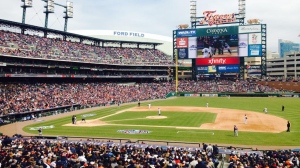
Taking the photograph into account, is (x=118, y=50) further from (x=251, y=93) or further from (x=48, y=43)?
(x=251, y=93)

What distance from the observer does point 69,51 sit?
79625 mm

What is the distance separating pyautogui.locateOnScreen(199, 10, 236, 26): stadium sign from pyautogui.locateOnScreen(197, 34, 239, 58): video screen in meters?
7.72

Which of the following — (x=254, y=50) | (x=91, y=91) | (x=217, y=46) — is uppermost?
(x=217, y=46)

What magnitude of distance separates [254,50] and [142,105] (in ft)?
148

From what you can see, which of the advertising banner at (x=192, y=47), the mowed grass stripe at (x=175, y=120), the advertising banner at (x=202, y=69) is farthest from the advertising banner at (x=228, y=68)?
the mowed grass stripe at (x=175, y=120)

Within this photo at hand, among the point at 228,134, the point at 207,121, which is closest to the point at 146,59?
the point at 207,121

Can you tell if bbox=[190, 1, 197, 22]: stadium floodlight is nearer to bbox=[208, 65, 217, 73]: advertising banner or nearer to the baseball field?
bbox=[208, 65, 217, 73]: advertising banner

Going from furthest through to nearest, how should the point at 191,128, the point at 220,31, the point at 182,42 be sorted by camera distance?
the point at 182,42
the point at 220,31
the point at 191,128

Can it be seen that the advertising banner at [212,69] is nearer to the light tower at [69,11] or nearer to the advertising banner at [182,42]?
the advertising banner at [182,42]

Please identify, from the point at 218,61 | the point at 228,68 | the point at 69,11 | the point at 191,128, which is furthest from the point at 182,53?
the point at 191,128

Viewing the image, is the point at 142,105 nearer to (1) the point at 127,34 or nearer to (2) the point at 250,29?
(2) the point at 250,29

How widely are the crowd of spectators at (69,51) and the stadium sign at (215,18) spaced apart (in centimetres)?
1958

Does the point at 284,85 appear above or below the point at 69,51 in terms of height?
below

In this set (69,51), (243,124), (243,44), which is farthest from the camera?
(243,44)
